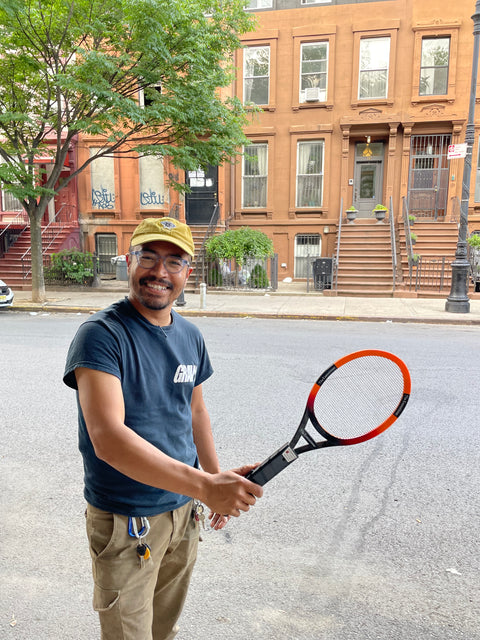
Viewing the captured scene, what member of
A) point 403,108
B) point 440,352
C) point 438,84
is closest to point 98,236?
point 403,108

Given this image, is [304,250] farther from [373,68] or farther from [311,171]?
[373,68]

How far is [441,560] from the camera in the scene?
2.88m

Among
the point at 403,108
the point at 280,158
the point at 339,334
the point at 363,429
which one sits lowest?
the point at 339,334

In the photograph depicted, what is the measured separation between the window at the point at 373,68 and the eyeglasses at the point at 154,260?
64.3 feet

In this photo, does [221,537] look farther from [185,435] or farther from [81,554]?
[185,435]

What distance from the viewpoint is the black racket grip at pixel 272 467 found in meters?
1.58

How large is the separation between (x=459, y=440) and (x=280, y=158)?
55.8ft

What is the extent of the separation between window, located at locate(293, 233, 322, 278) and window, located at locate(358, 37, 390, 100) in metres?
5.62

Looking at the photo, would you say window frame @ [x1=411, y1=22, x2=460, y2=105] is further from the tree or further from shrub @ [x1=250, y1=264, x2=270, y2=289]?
shrub @ [x1=250, y1=264, x2=270, y2=289]

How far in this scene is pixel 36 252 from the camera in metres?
14.2

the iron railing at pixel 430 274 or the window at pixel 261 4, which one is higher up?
the window at pixel 261 4

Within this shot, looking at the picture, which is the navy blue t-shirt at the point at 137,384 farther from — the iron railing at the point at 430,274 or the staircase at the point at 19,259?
the staircase at the point at 19,259

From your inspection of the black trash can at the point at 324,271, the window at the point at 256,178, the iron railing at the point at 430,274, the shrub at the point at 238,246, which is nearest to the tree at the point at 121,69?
the shrub at the point at 238,246

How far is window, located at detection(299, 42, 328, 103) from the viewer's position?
19016 millimetres
